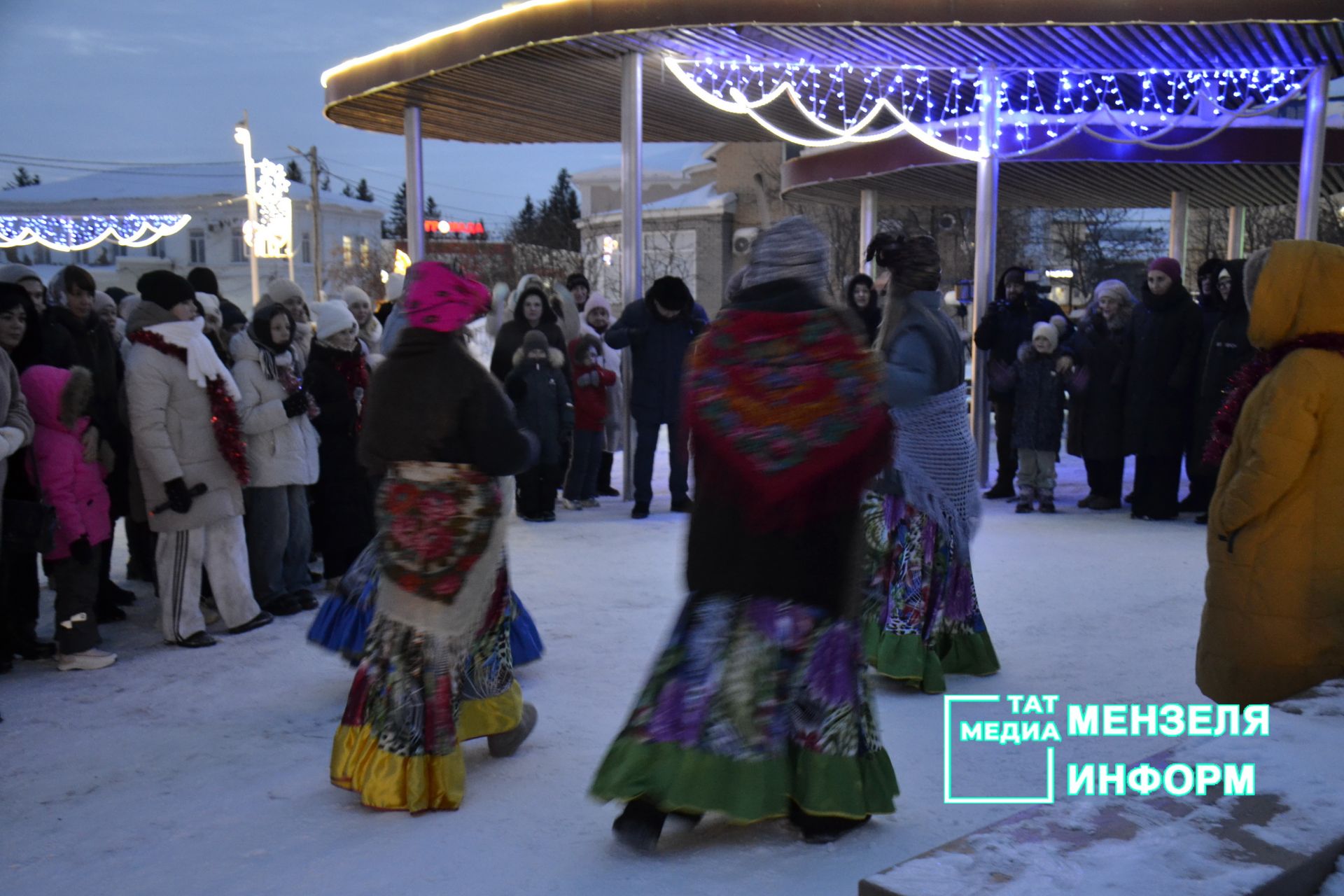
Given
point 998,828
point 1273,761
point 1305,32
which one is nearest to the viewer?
point 998,828

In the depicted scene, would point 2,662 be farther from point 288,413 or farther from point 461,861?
point 461,861

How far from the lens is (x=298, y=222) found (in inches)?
2277

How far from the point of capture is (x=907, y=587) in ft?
15.6

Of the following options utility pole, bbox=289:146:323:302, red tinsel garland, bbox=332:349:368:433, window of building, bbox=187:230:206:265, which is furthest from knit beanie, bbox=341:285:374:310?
window of building, bbox=187:230:206:265

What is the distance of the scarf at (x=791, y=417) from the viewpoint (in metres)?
3.16

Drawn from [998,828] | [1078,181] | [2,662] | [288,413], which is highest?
[1078,181]

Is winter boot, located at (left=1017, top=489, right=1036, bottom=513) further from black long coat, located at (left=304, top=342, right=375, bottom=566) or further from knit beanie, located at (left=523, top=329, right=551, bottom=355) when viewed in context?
black long coat, located at (left=304, top=342, right=375, bottom=566)

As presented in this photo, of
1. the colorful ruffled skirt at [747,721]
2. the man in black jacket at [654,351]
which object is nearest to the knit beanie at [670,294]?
the man in black jacket at [654,351]

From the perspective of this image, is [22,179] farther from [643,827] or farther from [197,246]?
[643,827]

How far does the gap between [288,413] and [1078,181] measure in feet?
37.4

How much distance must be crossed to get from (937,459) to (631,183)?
18.4 feet

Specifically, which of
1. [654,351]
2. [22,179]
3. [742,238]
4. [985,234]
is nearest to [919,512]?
[654,351]

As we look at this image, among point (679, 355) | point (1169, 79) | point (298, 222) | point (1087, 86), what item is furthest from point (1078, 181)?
point (298, 222)

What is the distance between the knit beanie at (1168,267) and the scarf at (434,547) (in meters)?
6.61
